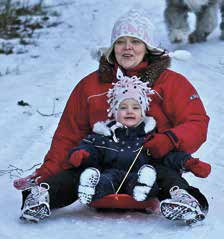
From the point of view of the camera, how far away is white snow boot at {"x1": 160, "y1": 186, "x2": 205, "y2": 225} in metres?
4.02

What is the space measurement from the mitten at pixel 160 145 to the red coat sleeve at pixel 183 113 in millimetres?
35

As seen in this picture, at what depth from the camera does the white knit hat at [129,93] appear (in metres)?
4.57

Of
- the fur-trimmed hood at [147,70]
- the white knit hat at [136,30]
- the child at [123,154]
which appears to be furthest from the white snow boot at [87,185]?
the white knit hat at [136,30]

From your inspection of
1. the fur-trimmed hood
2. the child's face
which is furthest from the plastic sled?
the fur-trimmed hood

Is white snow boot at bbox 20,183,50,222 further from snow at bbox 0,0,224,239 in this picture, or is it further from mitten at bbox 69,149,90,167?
mitten at bbox 69,149,90,167

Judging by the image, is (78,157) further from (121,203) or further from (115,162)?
(121,203)

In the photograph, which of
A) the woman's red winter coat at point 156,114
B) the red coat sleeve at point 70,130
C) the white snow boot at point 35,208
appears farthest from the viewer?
the red coat sleeve at point 70,130

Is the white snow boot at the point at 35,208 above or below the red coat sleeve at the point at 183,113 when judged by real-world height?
below

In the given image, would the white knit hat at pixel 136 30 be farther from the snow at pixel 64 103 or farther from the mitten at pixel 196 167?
Result: the snow at pixel 64 103

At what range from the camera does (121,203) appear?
4.24 m

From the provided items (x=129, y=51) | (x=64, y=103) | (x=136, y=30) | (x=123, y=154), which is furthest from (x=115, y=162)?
(x=64, y=103)

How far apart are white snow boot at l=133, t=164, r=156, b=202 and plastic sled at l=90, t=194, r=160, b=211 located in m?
0.06

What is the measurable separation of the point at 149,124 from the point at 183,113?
20cm

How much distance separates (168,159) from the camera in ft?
14.3
